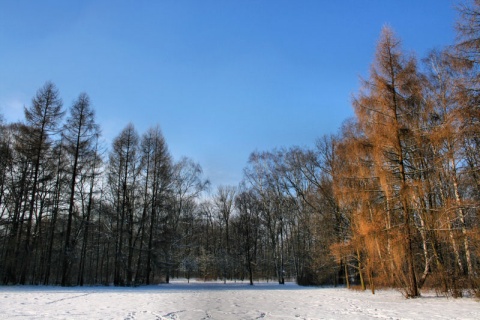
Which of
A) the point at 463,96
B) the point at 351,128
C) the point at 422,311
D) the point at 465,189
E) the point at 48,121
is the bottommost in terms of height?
the point at 422,311

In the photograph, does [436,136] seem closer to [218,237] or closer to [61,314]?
[61,314]

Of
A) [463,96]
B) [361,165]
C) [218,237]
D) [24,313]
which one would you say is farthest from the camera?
[218,237]

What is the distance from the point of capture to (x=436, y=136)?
11836 millimetres

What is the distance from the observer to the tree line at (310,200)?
12367 millimetres

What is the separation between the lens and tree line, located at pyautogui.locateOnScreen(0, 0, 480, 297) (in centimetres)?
1237

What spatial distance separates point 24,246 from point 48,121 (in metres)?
8.02

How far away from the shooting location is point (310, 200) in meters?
29.1

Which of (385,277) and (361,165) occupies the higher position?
(361,165)

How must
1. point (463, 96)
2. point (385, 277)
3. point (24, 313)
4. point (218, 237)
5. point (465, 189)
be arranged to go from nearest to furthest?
1. point (24, 313)
2. point (463, 96)
3. point (385, 277)
4. point (465, 189)
5. point (218, 237)

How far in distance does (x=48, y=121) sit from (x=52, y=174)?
3.76 meters

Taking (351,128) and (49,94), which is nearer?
(351,128)

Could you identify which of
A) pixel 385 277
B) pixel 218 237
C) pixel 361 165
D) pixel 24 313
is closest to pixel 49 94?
pixel 24 313

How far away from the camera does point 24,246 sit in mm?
21531

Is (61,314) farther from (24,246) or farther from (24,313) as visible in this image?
(24,246)
